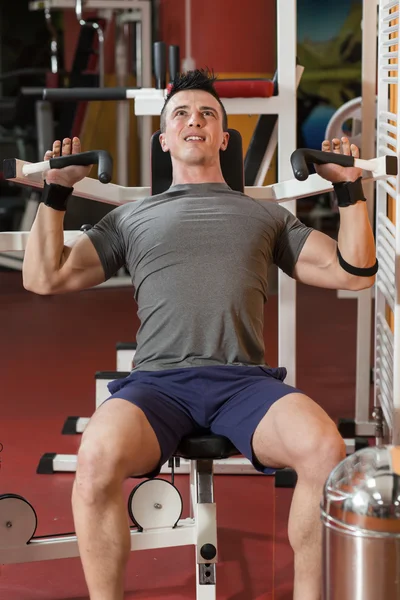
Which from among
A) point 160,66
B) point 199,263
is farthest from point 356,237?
point 160,66

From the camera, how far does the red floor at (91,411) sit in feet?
7.95

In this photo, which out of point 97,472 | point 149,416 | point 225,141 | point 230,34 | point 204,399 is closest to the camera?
point 97,472

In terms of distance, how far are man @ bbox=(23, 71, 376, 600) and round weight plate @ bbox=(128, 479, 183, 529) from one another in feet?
0.91

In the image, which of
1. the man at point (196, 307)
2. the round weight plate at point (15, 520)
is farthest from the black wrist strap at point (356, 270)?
the round weight plate at point (15, 520)

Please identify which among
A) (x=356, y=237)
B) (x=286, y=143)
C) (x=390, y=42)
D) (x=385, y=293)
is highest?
(x=390, y=42)

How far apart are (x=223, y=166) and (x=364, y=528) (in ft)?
4.68

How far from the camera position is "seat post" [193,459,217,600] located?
214 centimetres

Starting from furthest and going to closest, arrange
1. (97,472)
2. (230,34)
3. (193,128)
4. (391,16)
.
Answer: (230,34)
(391,16)
(193,128)
(97,472)

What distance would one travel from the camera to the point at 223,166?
2.66 m

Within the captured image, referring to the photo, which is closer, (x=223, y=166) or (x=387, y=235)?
(x=223, y=166)

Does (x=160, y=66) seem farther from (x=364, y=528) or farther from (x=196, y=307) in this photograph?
(x=364, y=528)

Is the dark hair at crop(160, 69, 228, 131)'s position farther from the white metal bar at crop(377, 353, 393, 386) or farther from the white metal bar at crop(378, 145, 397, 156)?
the white metal bar at crop(377, 353, 393, 386)

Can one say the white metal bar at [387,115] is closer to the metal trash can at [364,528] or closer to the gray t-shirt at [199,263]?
the gray t-shirt at [199,263]

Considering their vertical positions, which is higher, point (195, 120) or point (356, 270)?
point (195, 120)
